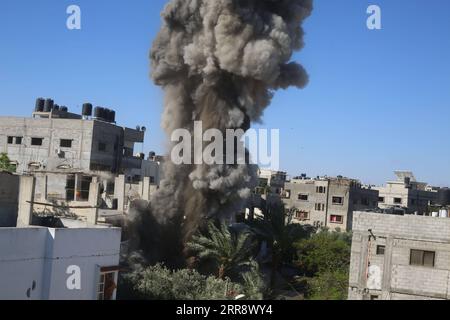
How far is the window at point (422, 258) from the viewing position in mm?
21547

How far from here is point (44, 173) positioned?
39000mm

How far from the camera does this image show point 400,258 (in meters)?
21.8

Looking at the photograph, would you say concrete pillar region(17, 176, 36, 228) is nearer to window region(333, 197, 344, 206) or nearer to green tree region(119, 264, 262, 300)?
green tree region(119, 264, 262, 300)

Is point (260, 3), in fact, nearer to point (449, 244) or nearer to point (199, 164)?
point (199, 164)

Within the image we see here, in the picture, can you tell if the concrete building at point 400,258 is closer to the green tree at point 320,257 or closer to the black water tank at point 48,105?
the green tree at point 320,257

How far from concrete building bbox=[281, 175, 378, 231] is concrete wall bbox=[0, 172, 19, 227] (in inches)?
1140

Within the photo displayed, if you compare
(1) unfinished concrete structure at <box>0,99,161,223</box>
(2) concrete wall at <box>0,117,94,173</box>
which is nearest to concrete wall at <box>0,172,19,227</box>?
(1) unfinished concrete structure at <box>0,99,161,223</box>

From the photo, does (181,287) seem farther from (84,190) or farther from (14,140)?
(14,140)

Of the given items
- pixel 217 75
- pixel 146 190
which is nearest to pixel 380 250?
pixel 217 75

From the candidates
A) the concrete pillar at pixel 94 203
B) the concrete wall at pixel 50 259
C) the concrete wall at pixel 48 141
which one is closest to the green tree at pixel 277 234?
the concrete pillar at pixel 94 203

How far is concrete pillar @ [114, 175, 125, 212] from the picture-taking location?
38894mm

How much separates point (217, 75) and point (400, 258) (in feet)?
46.5

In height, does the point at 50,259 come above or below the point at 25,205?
below
